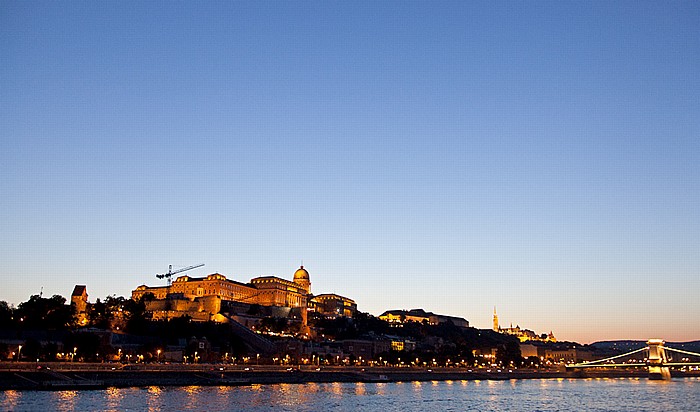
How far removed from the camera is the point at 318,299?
16188 cm

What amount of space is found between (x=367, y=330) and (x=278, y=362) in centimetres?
4769

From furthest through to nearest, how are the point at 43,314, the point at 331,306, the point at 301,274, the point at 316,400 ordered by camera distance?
the point at 301,274, the point at 331,306, the point at 43,314, the point at 316,400

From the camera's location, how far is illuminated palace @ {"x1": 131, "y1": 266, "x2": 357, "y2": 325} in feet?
387

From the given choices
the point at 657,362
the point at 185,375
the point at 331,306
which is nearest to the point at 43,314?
the point at 185,375

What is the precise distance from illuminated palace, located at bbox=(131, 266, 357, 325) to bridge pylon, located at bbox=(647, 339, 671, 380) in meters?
58.3

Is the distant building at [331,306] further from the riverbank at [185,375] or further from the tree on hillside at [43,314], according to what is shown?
the tree on hillside at [43,314]

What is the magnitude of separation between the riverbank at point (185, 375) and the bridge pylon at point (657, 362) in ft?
135

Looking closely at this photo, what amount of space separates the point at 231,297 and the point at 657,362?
250 ft

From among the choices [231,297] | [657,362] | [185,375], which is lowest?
[185,375]

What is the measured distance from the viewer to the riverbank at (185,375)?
57531 mm

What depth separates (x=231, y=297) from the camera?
138m

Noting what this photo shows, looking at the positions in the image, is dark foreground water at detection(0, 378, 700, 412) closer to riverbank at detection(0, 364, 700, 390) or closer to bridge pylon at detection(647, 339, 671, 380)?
riverbank at detection(0, 364, 700, 390)

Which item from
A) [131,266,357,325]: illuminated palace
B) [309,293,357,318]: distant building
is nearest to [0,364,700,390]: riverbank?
[131,266,357,325]: illuminated palace

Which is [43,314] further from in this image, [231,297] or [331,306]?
[331,306]
